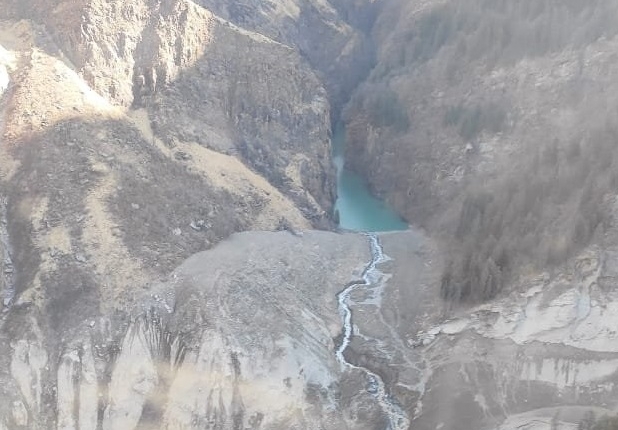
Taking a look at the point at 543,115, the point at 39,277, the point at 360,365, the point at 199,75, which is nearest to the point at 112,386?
the point at 39,277

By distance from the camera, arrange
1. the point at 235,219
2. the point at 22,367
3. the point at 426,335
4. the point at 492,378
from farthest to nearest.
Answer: the point at 235,219 < the point at 426,335 < the point at 492,378 < the point at 22,367

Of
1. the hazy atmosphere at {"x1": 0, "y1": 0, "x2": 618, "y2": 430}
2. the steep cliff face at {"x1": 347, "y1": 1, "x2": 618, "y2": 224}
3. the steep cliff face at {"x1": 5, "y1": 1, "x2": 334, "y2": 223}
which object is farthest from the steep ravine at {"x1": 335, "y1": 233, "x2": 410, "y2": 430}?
the steep cliff face at {"x1": 347, "y1": 1, "x2": 618, "y2": 224}

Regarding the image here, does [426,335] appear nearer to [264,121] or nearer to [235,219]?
[235,219]

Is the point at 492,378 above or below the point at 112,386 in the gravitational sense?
above

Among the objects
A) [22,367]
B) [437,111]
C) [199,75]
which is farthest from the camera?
[437,111]

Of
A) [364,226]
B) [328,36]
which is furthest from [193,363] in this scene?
[328,36]

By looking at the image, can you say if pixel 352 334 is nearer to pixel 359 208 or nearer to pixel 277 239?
pixel 277 239

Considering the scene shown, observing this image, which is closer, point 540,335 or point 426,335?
point 540,335

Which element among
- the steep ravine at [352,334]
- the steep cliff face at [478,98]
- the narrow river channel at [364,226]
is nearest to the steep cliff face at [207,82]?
the narrow river channel at [364,226]
